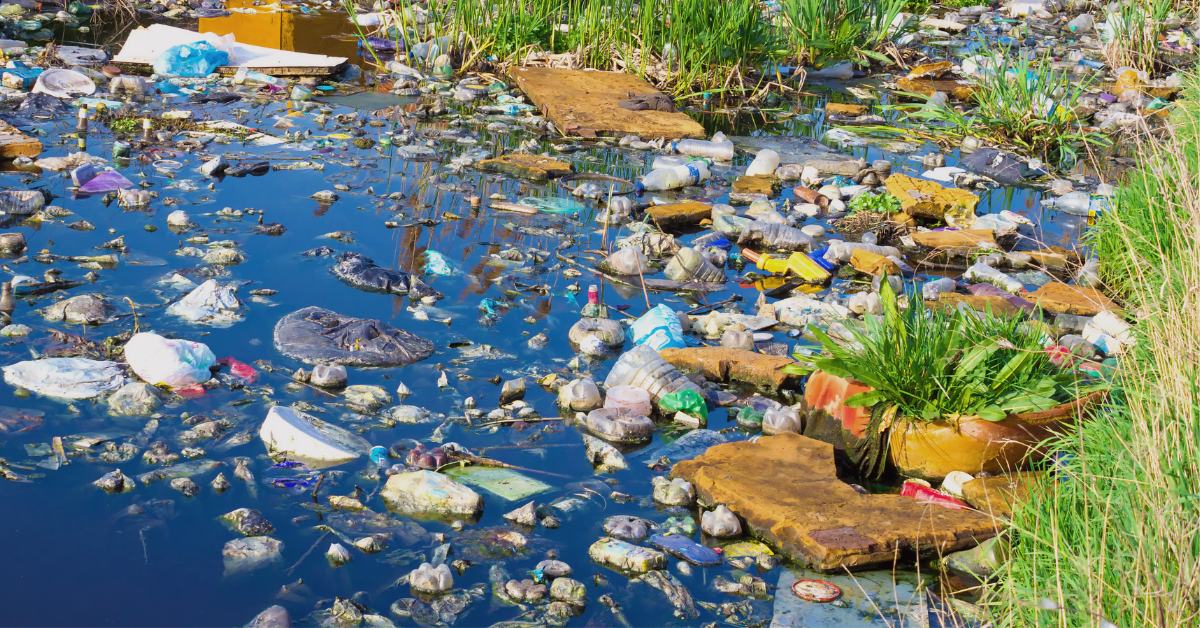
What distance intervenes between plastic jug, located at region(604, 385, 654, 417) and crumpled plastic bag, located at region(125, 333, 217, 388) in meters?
1.25

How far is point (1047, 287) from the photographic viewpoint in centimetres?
423

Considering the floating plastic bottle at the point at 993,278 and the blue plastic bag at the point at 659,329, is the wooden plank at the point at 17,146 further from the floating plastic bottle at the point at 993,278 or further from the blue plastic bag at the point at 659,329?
the floating plastic bottle at the point at 993,278

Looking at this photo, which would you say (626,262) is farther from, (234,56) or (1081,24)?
(1081,24)

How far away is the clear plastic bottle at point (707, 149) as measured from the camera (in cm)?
594

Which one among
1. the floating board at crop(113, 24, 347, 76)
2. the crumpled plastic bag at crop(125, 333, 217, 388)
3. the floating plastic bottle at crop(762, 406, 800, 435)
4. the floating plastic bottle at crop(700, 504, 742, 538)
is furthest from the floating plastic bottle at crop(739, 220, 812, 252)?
the floating board at crop(113, 24, 347, 76)

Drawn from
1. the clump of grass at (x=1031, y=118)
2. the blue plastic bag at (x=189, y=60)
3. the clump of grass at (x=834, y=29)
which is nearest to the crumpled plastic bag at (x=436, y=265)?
the blue plastic bag at (x=189, y=60)

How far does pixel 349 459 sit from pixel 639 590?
91 cm

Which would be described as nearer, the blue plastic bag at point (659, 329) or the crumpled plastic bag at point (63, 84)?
the blue plastic bag at point (659, 329)

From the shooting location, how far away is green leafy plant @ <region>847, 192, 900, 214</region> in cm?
509

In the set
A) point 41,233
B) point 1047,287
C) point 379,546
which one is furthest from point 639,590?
point 41,233

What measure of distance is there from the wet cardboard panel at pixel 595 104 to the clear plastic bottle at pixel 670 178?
33.5 inches

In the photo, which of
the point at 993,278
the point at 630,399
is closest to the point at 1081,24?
the point at 993,278

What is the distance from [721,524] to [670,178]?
3103 mm

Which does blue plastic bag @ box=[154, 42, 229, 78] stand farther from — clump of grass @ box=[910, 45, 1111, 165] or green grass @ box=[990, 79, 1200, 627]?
green grass @ box=[990, 79, 1200, 627]
